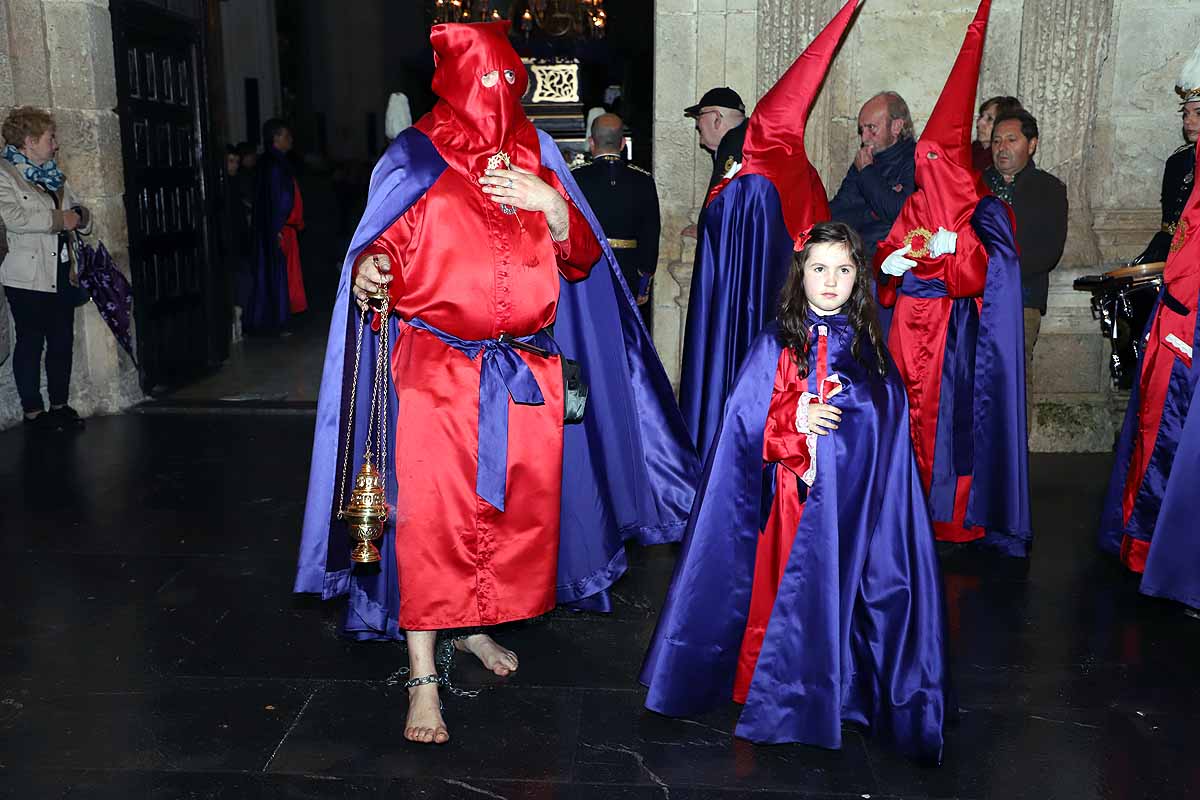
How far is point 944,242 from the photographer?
15.0 ft

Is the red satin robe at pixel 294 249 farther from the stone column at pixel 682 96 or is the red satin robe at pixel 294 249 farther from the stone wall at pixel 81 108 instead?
the stone column at pixel 682 96

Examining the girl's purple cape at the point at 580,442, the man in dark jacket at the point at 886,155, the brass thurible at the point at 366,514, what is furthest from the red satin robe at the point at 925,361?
the brass thurible at the point at 366,514

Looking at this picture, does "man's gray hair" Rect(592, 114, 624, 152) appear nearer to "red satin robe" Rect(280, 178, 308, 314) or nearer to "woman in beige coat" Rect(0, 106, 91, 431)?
"woman in beige coat" Rect(0, 106, 91, 431)

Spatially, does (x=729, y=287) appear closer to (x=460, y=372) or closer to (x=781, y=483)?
(x=781, y=483)

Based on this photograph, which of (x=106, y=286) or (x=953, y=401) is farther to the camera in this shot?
(x=106, y=286)

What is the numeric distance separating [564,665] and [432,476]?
2.96 ft

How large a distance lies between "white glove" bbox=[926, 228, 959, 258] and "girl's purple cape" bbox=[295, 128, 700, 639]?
1.39m

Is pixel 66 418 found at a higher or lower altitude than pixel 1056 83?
lower

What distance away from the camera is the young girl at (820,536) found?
3025 mm

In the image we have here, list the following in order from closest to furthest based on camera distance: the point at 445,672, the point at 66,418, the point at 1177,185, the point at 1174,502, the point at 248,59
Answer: the point at 445,672, the point at 1174,502, the point at 1177,185, the point at 66,418, the point at 248,59

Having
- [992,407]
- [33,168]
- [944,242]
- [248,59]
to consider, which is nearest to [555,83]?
[248,59]

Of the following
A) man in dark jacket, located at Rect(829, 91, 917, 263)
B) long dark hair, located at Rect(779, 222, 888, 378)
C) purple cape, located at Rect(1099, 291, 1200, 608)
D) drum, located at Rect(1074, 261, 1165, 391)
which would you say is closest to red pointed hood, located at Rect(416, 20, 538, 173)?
long dark hair, located at Rect(779, 222, 888, 378)

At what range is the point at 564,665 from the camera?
371cm

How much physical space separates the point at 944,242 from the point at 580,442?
187 centimetres
